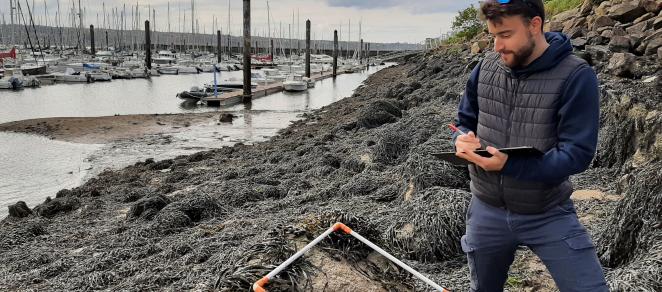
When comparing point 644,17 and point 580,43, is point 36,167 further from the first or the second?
point 644,17

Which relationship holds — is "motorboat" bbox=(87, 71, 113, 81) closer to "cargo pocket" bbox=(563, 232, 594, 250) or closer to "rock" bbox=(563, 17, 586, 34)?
"rock" bbox=(563, 17, 586, 34)

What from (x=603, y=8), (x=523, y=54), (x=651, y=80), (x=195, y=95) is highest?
(x=603, y=8)

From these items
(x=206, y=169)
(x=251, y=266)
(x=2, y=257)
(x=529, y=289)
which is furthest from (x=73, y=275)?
(x=206, y=169)

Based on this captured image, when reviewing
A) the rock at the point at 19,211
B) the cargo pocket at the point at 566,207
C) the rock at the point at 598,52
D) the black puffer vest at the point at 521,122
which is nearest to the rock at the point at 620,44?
the rock at the point at 598,52

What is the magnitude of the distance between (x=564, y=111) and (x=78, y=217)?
8.98 m

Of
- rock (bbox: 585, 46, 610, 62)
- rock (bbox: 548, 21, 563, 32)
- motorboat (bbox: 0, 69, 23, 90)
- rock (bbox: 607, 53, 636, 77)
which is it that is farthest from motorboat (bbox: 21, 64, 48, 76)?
rock (bbox: 607, 53, 636, 77)

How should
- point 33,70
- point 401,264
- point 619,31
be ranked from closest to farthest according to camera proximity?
point 401,264
point 619,31
point 33,70

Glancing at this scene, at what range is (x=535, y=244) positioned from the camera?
2.30m

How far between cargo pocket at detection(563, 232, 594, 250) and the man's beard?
0.77 metres

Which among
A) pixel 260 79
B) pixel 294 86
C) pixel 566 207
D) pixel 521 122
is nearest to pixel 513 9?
pixel 521 122

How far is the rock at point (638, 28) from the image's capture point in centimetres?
1119

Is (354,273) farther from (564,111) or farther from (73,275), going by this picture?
(73,275)

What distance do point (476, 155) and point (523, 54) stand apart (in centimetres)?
48

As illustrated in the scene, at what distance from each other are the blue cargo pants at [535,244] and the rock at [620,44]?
9.41 metres
